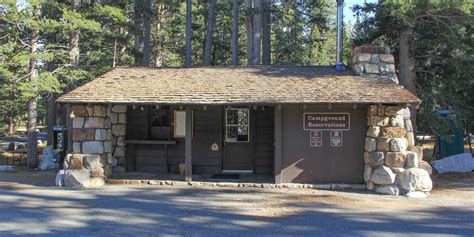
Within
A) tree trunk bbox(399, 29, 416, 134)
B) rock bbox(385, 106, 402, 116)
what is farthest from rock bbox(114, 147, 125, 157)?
tree trunk bbox(399, 29, 416, 134)

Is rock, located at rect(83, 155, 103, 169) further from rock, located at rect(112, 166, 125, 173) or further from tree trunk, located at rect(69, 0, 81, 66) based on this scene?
tree trunk, located at rect(69, 0, 81, 66)

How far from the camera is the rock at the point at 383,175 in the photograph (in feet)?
36.9

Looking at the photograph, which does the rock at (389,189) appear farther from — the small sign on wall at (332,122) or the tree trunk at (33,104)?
the tree trunk at (33,104)

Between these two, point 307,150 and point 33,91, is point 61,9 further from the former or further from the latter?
point 307,150

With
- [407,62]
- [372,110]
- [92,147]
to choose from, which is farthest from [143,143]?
[407,62]

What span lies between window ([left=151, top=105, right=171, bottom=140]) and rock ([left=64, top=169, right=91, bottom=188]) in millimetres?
2735

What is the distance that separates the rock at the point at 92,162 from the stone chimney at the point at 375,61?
300 inches

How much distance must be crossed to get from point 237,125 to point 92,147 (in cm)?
418

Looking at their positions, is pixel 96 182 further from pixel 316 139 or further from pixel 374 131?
pixel 374 131

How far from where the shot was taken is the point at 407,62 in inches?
607

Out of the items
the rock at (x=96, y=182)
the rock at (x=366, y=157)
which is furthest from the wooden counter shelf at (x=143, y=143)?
the rock at (x=366, y=157)

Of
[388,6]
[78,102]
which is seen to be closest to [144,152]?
Answer: [78,102]

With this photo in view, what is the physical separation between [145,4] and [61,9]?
5596mm

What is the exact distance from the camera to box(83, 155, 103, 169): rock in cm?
1229
